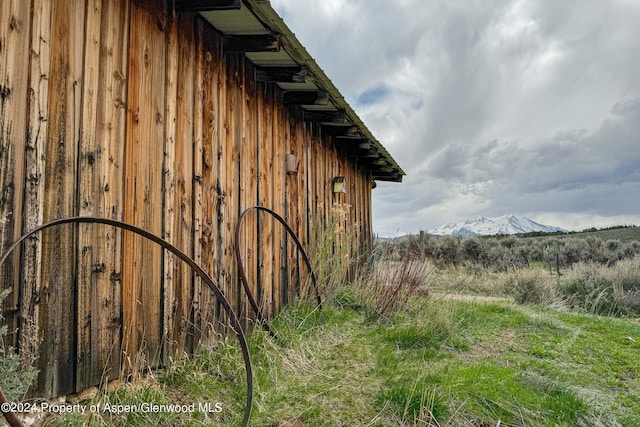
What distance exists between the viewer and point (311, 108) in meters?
4.59

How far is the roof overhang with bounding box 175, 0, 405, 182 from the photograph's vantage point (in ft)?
8.04

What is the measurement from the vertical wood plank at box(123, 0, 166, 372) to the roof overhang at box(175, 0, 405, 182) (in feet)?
1.36

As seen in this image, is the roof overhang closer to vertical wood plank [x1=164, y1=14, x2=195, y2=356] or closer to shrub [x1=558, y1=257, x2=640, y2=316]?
vertical wood plank [x1=164, y1=14, x2=195, y2=356]

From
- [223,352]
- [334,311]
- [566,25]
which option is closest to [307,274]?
[334,311]

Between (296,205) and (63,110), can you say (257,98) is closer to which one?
(296,205)

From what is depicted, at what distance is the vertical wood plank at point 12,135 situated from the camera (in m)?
1.44

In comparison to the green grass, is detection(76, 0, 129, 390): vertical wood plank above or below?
above

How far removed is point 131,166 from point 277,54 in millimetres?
1683

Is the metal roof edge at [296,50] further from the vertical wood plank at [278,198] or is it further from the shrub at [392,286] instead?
the shrub at [392,286]

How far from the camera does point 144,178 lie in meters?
2.15

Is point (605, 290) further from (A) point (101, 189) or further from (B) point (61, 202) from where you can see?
(B) point (61, 202)

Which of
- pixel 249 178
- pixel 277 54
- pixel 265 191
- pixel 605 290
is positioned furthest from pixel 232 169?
pixel 605 290

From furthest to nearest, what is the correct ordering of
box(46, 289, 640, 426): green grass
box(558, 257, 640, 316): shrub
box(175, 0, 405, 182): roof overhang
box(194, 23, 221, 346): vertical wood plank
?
box(558, 257, 640, 316): shrub, box(194, 23, 221, 346): vertical wood plank, box(175, 0, 405, 182): roof overhang, box(46, 289, 640, 426): green grass

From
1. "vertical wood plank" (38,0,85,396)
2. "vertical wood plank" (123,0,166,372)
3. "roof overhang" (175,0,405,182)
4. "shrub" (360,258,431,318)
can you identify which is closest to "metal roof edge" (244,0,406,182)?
"roof overhang" (175,0,405,182)
